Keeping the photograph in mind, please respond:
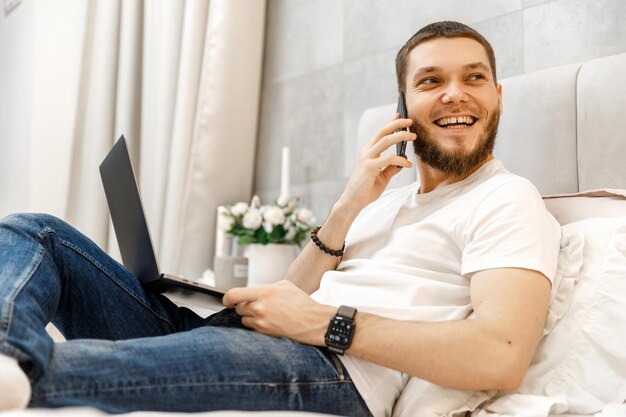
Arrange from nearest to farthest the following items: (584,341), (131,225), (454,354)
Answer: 1. (454,354)
2. (584,341)
3. (131,225)

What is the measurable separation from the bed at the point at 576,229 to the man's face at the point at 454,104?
15 centimetres

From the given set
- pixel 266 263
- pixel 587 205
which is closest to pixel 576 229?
pixel 587 205

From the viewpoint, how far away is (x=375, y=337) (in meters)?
1.01

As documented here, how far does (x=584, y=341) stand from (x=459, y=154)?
45 cm

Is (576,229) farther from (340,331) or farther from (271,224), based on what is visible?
(271,224)

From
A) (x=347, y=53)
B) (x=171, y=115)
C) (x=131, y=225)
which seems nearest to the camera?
(x=131, y=225)

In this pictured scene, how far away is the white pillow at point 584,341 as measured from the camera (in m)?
1.00

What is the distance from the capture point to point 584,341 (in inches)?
41.9

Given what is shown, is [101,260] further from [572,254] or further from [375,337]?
[572,254]

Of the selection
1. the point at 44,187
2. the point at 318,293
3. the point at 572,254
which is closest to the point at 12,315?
the point at 318,293

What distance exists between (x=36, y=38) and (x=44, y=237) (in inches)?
59.2

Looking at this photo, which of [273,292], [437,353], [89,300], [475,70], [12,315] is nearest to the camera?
[12,315]

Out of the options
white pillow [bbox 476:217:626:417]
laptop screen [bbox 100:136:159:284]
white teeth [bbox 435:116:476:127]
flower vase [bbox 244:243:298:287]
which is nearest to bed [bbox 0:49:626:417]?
white pillow [bbox 476:217:626:417]

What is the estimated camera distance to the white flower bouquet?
6.91 ft
